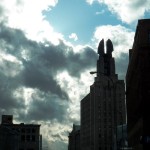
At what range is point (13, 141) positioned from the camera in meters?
186

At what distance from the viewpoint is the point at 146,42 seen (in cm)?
6806

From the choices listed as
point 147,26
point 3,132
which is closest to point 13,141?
point 3,132

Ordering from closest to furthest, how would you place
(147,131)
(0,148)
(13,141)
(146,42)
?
1. (147,131)
2. (146,42)
3. (0,148)
4. (13,141)

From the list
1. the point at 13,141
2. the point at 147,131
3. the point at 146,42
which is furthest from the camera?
the point at 13,141

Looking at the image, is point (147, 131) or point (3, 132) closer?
point (147, 131)

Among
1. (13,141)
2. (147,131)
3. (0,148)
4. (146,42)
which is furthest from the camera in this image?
(13,141)

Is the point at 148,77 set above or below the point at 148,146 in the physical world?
above

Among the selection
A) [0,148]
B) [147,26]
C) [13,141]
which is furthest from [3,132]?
[147,26]

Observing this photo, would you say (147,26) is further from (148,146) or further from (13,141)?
(13,141)

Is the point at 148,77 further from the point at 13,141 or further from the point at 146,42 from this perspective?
the point at 13,141

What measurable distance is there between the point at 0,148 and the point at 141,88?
9695 cm

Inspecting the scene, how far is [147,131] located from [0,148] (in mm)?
98077

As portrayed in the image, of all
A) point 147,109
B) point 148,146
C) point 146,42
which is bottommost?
point 148,146

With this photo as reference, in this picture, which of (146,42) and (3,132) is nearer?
(146,42)
